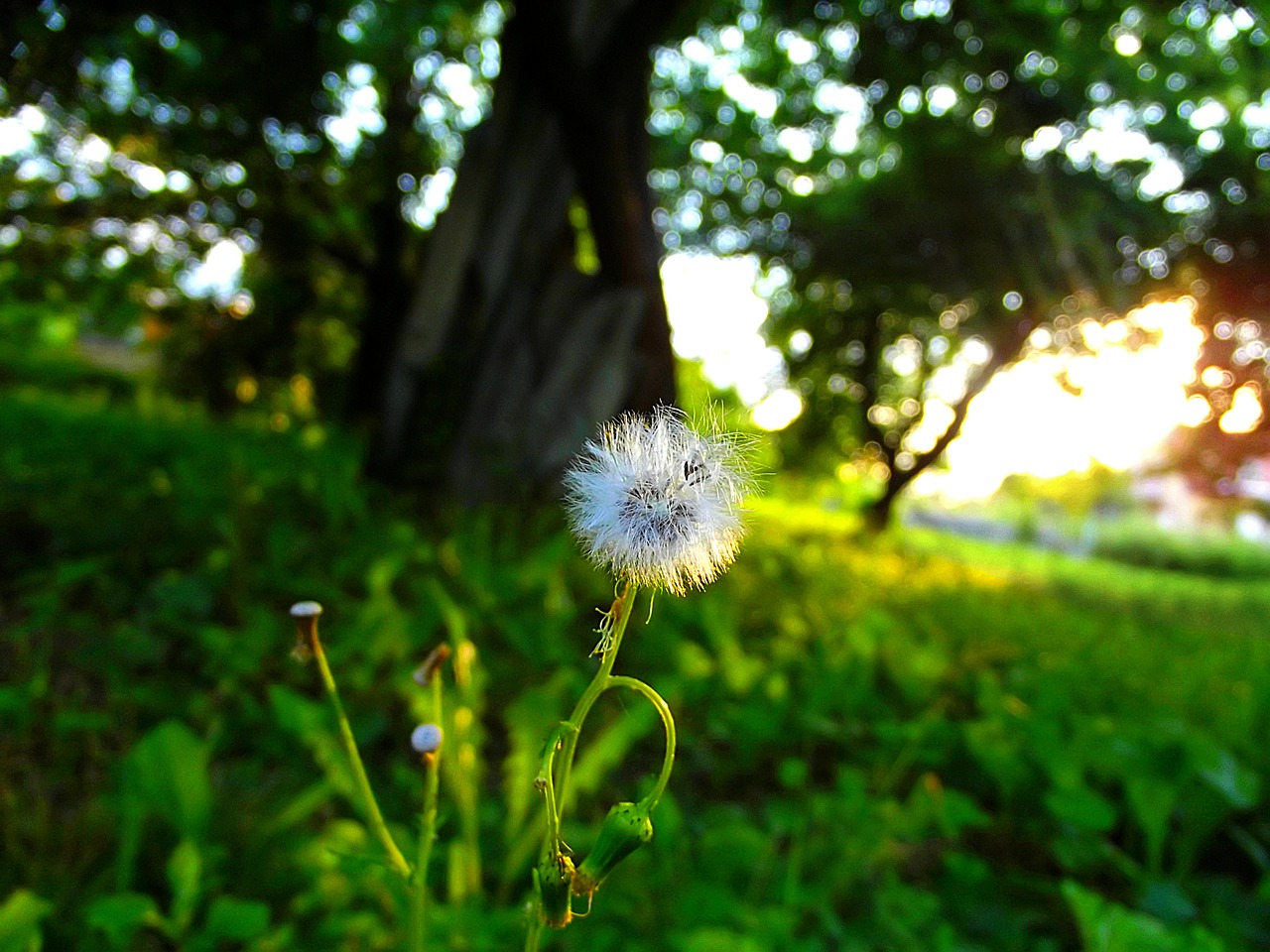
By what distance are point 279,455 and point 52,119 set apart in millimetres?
2490

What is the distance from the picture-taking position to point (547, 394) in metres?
A: 4.11

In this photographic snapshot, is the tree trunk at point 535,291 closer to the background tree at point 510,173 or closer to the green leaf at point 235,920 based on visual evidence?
the background tree at point 510,173

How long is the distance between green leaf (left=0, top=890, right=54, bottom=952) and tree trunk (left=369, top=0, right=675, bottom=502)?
110 inches

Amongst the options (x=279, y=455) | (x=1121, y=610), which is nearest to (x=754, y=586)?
(x=279, y=455)

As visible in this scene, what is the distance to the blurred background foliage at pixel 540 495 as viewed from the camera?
1.58 metres

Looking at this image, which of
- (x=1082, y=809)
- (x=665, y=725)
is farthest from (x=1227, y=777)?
(x=665, y=725)

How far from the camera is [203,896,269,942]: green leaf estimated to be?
121 centimetres

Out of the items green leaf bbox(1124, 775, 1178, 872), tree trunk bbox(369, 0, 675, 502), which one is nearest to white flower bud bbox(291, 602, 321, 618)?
green leaf bbox(1124, 775, 1178, 872)

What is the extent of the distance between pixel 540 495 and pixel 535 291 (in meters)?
1.36

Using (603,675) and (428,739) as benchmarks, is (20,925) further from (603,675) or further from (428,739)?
(603,675)

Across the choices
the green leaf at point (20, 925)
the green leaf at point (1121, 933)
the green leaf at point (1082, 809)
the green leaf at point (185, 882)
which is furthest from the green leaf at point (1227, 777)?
the green leaf at point (20, 925)

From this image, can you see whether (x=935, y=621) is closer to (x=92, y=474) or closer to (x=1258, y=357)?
(x=92, y=474)

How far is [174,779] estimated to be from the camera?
149cm

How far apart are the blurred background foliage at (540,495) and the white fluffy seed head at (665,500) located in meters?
0.18
